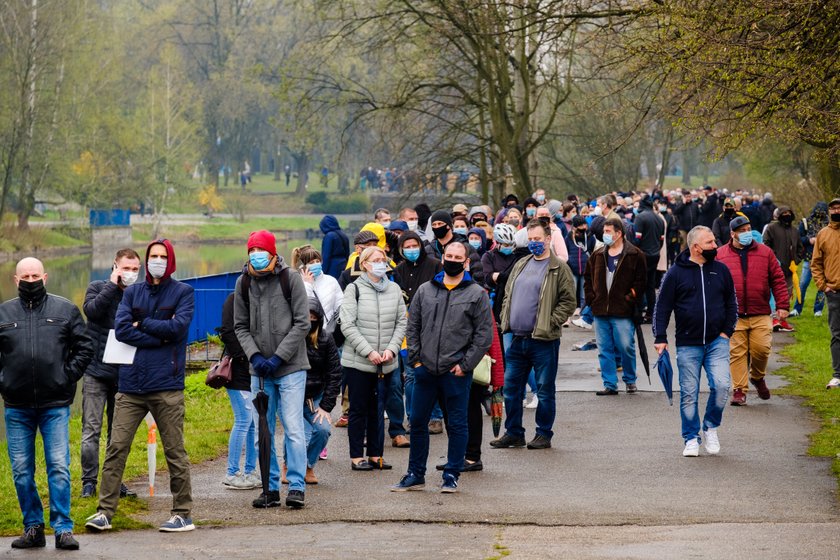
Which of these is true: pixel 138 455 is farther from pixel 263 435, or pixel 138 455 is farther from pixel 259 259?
pixel 259 259

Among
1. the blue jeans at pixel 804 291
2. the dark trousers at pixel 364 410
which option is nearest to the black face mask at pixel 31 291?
the dark trousers at pixel 364 410

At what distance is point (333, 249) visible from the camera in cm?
1560

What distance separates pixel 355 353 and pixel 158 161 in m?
61.9

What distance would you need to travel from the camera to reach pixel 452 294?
1022 centimetres

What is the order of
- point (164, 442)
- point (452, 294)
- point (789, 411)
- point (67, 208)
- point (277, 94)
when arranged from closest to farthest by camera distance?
point (164, 442), point (452, 294), point (789, 411), point (277, 94), point (67, 208)

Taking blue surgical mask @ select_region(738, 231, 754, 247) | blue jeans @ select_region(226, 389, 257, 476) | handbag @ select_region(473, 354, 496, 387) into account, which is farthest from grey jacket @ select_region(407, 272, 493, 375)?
blue surgical mask @ select_region(738, 231, 754, 247)

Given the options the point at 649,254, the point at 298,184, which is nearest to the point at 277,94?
the point at 649,254

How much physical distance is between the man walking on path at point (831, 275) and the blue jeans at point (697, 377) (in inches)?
139

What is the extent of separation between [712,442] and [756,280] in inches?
102

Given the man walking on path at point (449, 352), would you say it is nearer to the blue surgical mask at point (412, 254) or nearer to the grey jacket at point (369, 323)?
the grey jacket at point (369, 323)

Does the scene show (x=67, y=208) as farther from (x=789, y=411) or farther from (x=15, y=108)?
(x=789, y=411)

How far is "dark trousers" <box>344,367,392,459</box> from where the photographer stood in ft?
36.0

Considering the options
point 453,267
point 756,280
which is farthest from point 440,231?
point 453,267

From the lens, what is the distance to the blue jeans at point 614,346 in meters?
14.6
